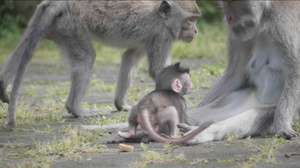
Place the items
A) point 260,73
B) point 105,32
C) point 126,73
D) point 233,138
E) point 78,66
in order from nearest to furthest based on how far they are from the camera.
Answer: point 233,138 → point 260,73 → point 78,66 → point 105,32 → point 126,73

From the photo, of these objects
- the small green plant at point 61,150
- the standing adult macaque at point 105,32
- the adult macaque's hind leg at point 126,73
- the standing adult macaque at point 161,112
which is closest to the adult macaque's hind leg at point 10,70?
the standing adult macaque at point 105,32

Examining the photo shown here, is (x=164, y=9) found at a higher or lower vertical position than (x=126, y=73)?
higher

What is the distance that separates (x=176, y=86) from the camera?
16.7 feet

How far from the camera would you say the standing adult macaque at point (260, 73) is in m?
4.83

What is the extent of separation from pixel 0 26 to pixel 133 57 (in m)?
12.1

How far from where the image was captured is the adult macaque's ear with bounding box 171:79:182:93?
507 centimetres

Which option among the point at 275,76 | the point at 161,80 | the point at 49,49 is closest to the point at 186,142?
the point at 161,80

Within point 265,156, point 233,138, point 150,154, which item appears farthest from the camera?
point 233,138

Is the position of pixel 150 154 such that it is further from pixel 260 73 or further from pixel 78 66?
pixel 78 66

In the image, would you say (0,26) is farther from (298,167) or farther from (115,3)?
(298,167)

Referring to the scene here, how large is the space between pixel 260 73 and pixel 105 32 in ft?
8.98

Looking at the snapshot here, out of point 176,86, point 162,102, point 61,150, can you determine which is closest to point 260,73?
point 176,86

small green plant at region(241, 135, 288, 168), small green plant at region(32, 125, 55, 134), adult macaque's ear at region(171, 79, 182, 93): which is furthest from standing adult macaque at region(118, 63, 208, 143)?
small green plant at region(32, 125, 55, 134)

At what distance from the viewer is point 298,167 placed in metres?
3.45
